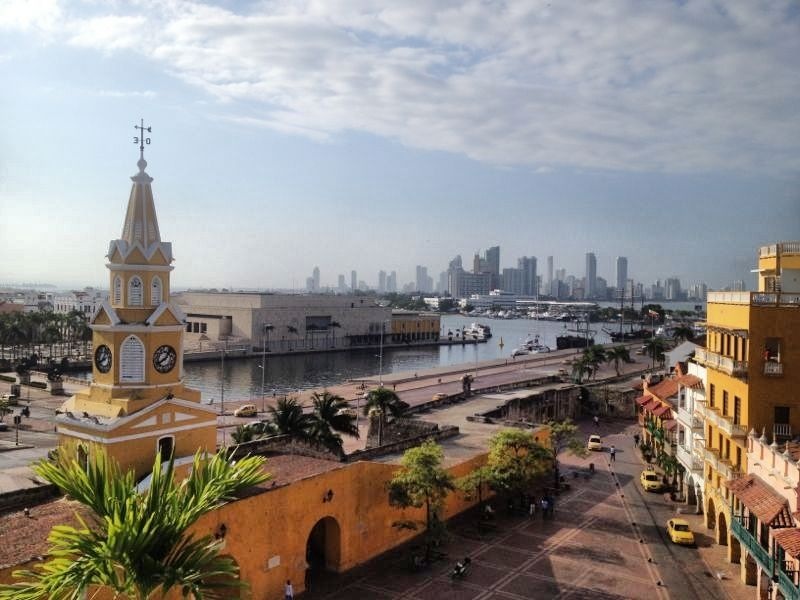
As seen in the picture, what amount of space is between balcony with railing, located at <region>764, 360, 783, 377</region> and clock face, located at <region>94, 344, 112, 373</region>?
22522mm

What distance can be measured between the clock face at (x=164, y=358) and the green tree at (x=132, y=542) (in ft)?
28.7

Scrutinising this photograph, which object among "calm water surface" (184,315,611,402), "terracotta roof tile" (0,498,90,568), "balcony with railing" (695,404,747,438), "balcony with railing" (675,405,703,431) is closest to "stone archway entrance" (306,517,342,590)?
"terracotta roof tile" (0,498,90,568)

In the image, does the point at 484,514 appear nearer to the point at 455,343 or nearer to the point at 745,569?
the point at 745,569

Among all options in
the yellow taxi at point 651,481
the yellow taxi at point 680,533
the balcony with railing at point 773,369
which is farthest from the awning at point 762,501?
the yellow taxi at point 651,481

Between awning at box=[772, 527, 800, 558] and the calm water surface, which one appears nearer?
awning at box=[772, 527, 800, 558]

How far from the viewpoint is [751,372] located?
26.4 metres

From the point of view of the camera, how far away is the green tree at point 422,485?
2566cm

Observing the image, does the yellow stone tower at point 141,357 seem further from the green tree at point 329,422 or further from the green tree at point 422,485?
the green tree at point 422,485

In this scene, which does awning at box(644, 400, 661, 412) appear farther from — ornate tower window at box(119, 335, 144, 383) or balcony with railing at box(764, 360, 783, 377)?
ornate tower window at box(119, 335, 144, 383)

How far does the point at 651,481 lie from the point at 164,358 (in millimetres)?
26361

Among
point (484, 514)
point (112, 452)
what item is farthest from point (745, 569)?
point (112, 452)

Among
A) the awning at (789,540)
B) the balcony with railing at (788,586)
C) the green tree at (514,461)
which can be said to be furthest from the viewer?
the green tree at (514,461)

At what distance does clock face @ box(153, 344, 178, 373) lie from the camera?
23.1 m

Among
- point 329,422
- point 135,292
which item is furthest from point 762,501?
point 135,292
